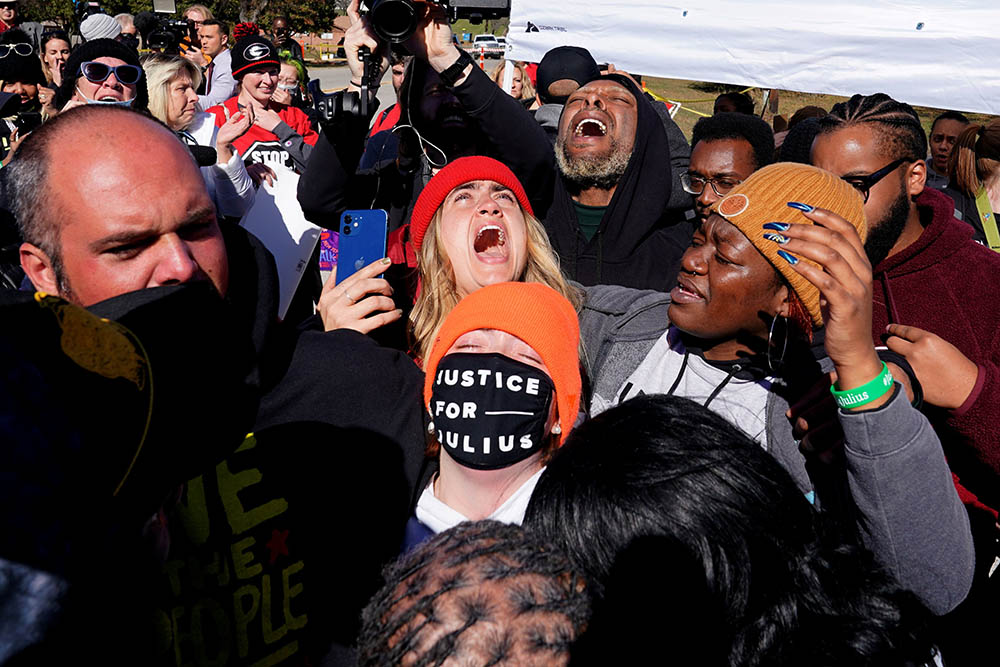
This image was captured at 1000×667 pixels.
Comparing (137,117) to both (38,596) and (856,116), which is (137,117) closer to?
(38,596)

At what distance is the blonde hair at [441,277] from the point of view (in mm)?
2568

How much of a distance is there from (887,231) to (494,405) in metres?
1.70

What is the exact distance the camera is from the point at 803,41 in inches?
163

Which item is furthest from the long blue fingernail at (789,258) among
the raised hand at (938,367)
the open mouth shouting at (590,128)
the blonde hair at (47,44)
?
the blonde hair at (47,44)

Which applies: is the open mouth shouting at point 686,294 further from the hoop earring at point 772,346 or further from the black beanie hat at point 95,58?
the black beanie hat at point 95,58

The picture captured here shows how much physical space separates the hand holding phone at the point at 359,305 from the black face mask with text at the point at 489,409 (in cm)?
28

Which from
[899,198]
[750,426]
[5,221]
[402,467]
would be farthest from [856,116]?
[5,221]

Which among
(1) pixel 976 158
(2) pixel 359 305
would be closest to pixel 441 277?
(2) pixel 359 305

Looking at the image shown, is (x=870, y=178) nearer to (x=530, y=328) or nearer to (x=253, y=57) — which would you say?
(x=530, y=328)

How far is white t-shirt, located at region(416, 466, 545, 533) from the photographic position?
5.74 ft

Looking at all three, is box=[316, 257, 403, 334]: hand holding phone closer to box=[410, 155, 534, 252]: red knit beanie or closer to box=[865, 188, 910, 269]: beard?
box=[410, 155, 534, 252]: red knit beanie

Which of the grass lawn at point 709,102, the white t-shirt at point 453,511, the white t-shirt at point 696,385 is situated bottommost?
the grass lawn at point 709,102

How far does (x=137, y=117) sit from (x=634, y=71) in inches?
144

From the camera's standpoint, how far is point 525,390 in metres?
1.81
